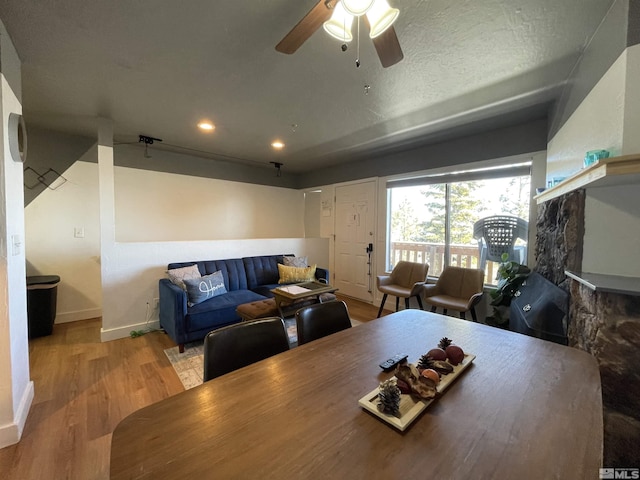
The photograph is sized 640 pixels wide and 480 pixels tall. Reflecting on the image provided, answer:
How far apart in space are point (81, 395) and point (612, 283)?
Result: 3496 mm

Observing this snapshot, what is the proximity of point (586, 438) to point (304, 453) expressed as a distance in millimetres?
755

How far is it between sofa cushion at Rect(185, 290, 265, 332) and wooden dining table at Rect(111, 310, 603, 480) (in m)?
1.92

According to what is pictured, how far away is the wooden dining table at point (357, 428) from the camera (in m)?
0.63

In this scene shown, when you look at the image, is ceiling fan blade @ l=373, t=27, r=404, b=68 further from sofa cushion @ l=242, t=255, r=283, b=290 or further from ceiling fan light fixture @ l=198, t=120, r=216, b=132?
sofa cushion @ l=242, t=255, r=283, b=290

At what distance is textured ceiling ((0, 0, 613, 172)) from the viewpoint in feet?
4.81

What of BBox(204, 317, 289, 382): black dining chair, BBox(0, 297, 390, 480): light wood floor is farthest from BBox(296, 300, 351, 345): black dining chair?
BBox(0, 297, 390, 480): light wood floor

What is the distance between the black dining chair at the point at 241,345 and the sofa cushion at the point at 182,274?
6.36ft

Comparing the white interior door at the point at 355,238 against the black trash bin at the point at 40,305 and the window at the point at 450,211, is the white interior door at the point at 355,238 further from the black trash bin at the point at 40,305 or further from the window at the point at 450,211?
the black trash bin at the point at 40,305

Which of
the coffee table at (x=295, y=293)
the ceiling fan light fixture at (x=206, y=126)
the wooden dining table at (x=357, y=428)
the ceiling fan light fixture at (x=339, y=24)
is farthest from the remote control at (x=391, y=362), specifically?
the ceiling fan light fixture at (x=206, y=126)

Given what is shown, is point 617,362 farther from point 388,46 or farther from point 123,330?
point 123,330

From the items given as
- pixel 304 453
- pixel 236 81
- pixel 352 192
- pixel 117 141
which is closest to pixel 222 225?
pixel 117 141

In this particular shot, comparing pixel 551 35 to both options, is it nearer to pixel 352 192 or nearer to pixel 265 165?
pixel 352 192

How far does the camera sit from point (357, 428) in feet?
2.50

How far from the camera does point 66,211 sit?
135 inches
